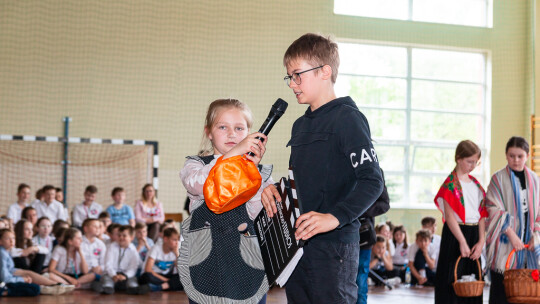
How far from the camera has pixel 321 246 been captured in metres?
2.06

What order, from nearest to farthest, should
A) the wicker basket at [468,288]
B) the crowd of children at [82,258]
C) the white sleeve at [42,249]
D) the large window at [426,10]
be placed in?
the wicker basket at [468,288] → the crowd of children at [82,258] → the white sleeve at [42,249] → the large window at [426,10]

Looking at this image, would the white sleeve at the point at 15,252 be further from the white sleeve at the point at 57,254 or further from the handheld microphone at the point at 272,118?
the handheld microphone at the point at 272,118

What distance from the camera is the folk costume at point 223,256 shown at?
2.30 metres

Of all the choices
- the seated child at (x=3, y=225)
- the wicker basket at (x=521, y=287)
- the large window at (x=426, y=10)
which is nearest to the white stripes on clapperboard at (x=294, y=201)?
the wicker basket at (x=521, y=287)

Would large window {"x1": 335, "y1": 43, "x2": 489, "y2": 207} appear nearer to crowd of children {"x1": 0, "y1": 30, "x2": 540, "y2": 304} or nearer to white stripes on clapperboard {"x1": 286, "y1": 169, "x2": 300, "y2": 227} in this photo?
crowd of children {"x1": 0, "y1": 30, "x2": 540, "y2": 304}

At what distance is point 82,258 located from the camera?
765 cm

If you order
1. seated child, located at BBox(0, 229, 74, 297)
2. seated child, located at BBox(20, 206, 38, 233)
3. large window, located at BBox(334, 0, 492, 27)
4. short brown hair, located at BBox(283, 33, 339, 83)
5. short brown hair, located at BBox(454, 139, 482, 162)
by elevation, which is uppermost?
large window, located at BBox(334, 0, 492, 27)

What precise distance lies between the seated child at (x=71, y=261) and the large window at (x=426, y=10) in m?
7.27

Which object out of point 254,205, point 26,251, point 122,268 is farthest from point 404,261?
point 254,205

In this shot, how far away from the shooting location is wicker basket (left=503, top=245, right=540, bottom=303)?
14.6 feet

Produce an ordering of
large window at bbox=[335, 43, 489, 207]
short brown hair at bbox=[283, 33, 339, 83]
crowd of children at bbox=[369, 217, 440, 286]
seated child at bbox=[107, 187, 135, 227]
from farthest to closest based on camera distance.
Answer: large window at bbox=[335, 43, 489, 207] < seated child at bbox=[107, 187, 135, 227] < crowd of children at bbox=[369, 217, 440, 286] < short brown hair at bbox=[283, 33, 339, 83]

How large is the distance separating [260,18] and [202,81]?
1671 mm

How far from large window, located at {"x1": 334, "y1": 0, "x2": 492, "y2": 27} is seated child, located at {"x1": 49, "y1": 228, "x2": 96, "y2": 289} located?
7266 millimetres

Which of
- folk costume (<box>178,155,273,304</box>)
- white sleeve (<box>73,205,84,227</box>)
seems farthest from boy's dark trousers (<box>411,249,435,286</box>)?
folk costume (<box>178,155,273,304</box>)
